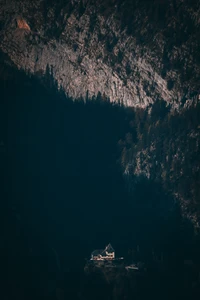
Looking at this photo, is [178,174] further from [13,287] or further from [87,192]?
[13,287]

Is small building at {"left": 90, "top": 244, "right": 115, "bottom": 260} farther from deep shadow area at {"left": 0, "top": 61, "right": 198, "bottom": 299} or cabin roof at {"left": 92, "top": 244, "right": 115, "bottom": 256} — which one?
deep shadow area at {"left": 0, "top": 61, "right": 198, "bottom": 299}

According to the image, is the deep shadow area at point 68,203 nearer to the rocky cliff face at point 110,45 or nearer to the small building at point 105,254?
the small building at point 105,254

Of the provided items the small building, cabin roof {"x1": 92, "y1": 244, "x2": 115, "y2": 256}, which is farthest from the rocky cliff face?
the small building

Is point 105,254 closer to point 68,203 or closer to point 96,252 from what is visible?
point 96,252

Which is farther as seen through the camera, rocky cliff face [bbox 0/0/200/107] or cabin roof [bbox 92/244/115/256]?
rocky cliff face [bbox 0/0/200/107]

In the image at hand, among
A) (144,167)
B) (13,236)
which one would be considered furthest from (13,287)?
(144,167)

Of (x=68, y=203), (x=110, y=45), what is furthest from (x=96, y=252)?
(x=110, y=45)

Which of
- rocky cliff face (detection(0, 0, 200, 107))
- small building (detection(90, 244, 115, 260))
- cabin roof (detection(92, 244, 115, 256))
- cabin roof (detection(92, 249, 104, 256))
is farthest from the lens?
rocky cliff face (detection(0, 0, 200, 107))
